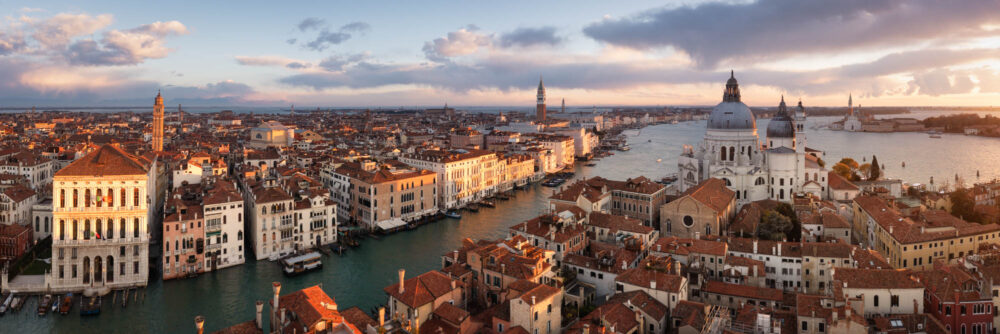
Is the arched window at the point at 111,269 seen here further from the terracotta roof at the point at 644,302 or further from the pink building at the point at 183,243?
the terracotta roof at the point at 644,302

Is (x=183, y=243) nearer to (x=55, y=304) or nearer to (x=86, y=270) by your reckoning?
(x=86, y=270)

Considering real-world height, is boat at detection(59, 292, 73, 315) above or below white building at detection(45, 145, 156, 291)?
below

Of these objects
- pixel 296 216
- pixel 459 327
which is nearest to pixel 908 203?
pixel 459 327

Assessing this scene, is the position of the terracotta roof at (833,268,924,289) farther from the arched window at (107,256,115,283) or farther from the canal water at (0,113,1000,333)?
the arched window at (107,256,115,283)

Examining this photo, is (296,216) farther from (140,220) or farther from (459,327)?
(459,327)

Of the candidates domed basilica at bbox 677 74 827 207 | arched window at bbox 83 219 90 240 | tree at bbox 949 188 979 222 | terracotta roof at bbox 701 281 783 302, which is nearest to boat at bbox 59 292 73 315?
arched window at bbox 83 219 90 240

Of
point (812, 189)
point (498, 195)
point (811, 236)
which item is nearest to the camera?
point (811, 236)

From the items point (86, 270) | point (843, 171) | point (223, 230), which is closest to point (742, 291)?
point (223, 230)
